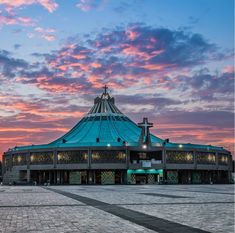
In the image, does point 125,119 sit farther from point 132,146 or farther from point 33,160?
point 33,160

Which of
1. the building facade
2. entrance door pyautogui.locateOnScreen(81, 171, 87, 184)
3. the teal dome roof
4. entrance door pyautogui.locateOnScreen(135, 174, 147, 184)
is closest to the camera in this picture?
the building facade

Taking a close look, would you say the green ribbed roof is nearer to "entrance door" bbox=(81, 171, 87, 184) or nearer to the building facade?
the building facade

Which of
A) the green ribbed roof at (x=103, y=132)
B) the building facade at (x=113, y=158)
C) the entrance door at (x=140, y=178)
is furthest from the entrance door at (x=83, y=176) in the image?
the entrance door at (x=140, y=178)

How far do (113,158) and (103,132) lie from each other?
10.4 meters

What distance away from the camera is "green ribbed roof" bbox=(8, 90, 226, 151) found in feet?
395

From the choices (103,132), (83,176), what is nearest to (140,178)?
(83,176)

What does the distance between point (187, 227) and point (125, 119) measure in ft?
396

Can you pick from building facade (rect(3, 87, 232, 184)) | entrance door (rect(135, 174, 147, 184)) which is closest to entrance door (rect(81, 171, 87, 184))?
building facade (rect(3, 87, 232, 184))

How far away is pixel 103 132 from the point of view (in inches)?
4936

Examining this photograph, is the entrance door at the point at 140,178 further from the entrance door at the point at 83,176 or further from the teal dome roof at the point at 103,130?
the entrance door at the point at 83,176

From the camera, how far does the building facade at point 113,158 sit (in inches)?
4633

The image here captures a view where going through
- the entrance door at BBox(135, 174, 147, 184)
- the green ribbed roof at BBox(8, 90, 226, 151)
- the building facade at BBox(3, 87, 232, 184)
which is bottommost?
the entrance door at BBox(135, 174, 147, 184)

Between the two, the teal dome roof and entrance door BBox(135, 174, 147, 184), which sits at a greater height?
the teal dome roof

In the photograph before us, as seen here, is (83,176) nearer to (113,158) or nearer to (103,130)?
(113,158)
